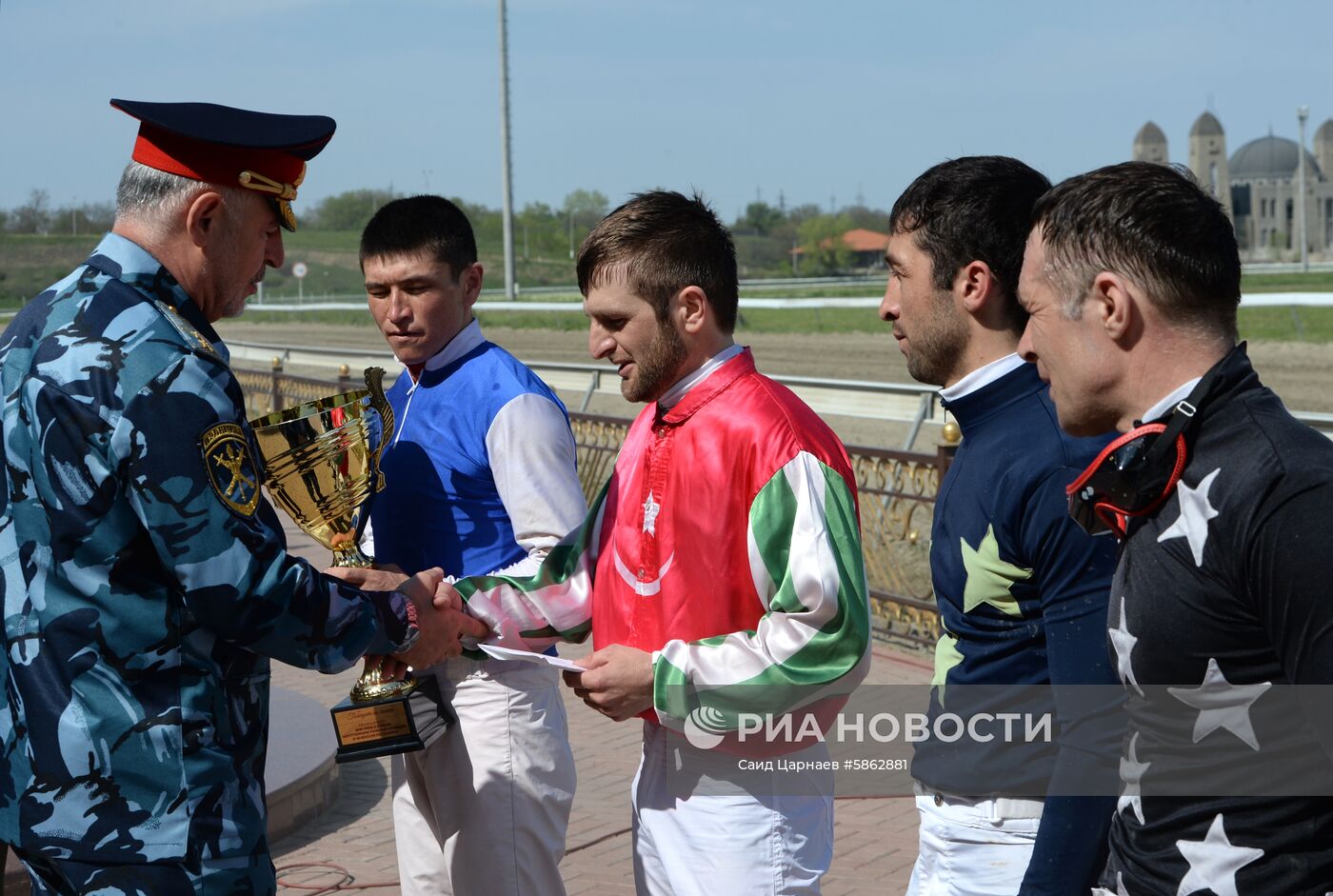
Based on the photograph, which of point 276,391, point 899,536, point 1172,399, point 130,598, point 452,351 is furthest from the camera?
point 276,391

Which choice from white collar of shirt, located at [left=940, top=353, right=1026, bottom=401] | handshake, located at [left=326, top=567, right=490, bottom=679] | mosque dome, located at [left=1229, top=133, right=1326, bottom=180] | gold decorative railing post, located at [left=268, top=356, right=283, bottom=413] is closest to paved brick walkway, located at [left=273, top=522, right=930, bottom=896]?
handshake, located at [left=326, top=567, right=490, bottom=679]

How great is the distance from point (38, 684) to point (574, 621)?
1136 mm

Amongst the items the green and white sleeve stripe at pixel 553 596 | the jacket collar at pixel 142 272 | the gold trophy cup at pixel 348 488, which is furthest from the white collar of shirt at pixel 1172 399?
the gold trophy cup at pixel 348 488

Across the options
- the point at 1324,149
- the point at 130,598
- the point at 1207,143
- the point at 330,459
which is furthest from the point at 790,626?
the point at 1324,149

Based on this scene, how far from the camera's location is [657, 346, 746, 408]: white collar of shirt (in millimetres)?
2824

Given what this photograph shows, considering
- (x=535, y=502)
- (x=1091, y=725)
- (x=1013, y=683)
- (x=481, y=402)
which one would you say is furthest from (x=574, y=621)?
(x=1091, y=725)

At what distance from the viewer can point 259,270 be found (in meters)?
2.89

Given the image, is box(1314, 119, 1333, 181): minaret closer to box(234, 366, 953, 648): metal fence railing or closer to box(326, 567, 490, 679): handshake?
box(234, 366, 953, 648): metal fence railing

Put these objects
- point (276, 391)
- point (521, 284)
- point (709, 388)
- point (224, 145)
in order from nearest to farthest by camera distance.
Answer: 1. point (224, 145)
2. point (709, 388)
3. point (276, 391)
4. point (521, 284)

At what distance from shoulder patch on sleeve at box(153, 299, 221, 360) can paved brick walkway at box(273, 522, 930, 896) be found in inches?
121

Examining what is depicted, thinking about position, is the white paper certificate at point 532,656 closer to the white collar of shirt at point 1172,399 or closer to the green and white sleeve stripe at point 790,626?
the green and white sleeve stripe at point 790,626

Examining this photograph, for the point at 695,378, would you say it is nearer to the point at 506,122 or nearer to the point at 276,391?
the point at 276,391

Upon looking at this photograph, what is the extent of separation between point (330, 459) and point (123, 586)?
88cm

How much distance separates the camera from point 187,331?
2566mm
